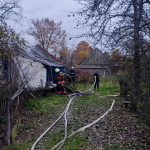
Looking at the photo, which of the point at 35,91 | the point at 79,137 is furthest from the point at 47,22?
the point at 79,137

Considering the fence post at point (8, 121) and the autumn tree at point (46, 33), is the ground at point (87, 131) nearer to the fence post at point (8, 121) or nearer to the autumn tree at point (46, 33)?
the fence post at point (8, 121)

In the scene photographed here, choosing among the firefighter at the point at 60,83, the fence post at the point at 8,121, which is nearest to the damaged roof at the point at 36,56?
the firefighter at the point at 60,83

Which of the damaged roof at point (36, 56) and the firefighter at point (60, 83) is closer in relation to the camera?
the firefighter at point (60, 83)

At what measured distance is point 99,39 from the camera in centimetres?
774

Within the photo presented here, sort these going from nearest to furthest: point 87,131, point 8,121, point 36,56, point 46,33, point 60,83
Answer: point 8,121
point 87,131
point 60,83
point 36,56
point 46,33

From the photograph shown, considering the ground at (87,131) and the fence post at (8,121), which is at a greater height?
the fence post at (8,121)

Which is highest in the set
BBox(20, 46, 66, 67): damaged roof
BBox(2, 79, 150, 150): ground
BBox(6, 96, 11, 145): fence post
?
BBox(20, 46, 66, 67): damaged roof

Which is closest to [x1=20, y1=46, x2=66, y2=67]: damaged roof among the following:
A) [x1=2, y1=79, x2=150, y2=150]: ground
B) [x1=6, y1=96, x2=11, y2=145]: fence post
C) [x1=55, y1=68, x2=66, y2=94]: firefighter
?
[x1=55, y1=68, x2=66, y2=94]: firefighter

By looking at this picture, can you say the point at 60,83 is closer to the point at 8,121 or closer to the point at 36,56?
the point at 36,56

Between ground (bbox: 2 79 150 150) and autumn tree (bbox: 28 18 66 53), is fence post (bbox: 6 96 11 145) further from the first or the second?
autumn tree (bbox: 28 18 66 53)

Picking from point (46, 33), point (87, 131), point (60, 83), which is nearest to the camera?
point (87, 131)

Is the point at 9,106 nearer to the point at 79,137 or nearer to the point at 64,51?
the point at 79,137

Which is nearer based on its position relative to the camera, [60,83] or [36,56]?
[60,83]

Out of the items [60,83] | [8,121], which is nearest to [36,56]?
[60,83]
